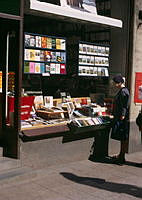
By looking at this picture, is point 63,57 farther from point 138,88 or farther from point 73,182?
point 73,182

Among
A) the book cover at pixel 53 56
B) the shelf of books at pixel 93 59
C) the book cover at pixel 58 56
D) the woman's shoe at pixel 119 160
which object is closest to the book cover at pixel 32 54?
the book cover at pixel 53 56

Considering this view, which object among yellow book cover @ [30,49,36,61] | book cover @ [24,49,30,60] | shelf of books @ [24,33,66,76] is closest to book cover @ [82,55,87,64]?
shelf of books @ [24,33,66,76]

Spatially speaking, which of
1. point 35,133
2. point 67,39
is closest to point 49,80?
point 67,39

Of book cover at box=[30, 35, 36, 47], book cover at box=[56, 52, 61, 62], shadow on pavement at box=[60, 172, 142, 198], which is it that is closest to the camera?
shadow on pavement at box=[60, 172, 142, 198]

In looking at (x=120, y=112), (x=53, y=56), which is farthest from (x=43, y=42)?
(x=120, y=112)

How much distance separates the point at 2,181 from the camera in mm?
5789

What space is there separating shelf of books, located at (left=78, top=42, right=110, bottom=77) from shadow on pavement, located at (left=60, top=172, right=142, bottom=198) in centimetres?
265

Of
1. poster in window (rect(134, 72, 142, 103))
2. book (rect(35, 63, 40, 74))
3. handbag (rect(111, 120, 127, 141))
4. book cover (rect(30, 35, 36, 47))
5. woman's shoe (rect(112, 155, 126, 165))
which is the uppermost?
book cover (rect(30, 35, 36, 47))

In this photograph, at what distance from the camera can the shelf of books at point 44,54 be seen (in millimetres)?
6941

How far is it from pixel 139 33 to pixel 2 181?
15.7ft

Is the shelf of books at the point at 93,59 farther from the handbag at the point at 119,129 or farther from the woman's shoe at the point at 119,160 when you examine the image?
the woman's shoe at the point at 119,160

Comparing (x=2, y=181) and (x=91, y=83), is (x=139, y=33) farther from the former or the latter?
(x=2, y=181)

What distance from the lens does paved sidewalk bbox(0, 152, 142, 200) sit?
5.33 meters

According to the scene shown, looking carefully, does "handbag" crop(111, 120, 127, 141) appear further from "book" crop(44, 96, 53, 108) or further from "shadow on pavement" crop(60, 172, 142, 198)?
"book" crop(44, 96, 53, 108)
